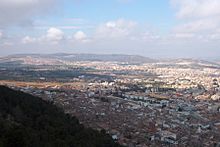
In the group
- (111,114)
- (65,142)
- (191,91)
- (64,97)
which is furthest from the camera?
(191,91)

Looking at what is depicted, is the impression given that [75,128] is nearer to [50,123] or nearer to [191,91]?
[50,123]

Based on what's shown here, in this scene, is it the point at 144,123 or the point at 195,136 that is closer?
the point at 195,136

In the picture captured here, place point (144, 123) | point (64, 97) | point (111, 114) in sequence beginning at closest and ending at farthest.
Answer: point (144, 123), point (111, 114), point (64, 97)

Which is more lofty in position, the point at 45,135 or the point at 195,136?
the point at 45,135

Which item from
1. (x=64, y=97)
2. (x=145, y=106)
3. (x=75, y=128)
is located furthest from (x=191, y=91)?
(x=75, y=128)

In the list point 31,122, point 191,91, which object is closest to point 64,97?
point 31,122

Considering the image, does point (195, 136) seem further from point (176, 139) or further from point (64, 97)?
point (64, 97)
